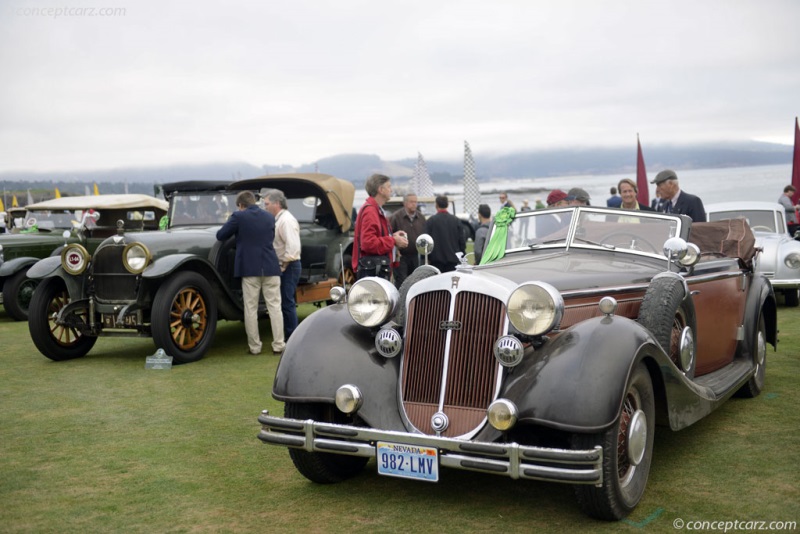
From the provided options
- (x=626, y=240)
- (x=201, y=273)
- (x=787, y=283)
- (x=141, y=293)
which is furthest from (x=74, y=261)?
(x=787, y=283)

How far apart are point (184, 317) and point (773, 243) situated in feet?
27.5

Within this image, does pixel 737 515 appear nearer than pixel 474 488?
Yes

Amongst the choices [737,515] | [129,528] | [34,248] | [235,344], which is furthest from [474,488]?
[34,248]

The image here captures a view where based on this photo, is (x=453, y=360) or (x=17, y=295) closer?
(x=453, y=360)

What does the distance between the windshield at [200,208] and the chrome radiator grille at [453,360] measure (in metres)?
6.64

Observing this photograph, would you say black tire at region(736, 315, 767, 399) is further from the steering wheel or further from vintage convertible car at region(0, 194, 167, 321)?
vintage convertible car at region(0, 194, 167, 321)

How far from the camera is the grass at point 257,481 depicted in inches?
144

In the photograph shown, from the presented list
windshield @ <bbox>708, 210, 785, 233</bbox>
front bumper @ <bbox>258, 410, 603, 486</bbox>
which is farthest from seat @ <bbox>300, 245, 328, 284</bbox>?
front bumper @ <bbox>258, 410, 603, 486</bbox>

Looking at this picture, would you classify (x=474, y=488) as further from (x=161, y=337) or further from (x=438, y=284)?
(x=161, y=337)

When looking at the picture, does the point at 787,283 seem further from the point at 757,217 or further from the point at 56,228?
the point at 56,228

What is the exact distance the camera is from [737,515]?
3568mm

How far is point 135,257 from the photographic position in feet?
26.7

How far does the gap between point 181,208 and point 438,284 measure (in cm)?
703

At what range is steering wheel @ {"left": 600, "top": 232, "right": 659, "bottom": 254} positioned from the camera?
5363mm
